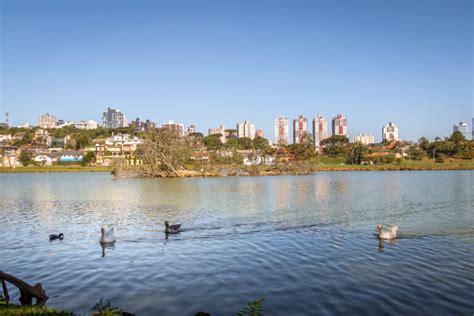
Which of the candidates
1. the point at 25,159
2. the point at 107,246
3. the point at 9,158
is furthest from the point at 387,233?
the point at 9,158

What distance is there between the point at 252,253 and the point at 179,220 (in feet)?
31.6

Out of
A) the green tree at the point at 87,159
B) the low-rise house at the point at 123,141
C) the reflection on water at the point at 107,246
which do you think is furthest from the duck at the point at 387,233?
the low-rise house at the point at 123,141

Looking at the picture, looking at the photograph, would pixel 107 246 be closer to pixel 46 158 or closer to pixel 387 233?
pixel 387 233

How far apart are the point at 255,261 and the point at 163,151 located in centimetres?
5898

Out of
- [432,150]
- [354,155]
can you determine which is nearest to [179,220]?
[354,155]

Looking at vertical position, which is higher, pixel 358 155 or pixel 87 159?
pixel 358 155

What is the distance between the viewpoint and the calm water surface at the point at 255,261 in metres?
10.5

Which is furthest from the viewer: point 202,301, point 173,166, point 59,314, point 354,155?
point 354,155

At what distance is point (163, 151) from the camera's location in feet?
236

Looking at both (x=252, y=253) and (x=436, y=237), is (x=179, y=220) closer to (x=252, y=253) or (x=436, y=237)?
(x=252, y=253)

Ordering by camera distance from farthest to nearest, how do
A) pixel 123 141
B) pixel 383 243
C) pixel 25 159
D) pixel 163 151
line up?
1. pixel 123 141
2. pixel 25 159
3. pixel 163 151
4. pixel 383 243

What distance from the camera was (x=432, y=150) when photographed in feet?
424

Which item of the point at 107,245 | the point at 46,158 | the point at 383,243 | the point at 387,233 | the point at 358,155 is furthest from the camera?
the point at 46,158

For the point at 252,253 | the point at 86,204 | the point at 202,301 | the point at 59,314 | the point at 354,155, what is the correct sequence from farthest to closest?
the point at 354,155
the point at 86,204
the point at 252,253
the point at 202,301
the point at 59,314
